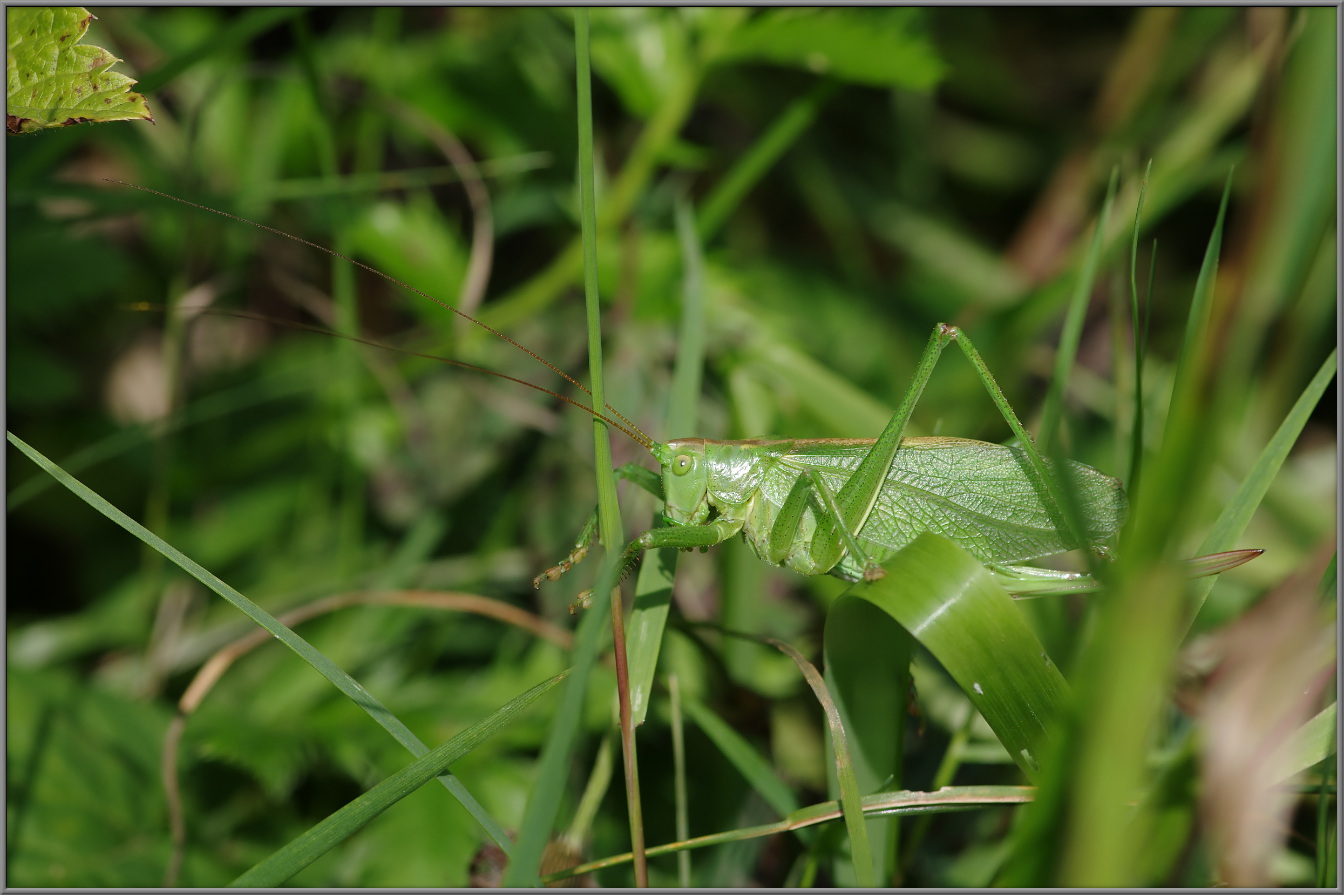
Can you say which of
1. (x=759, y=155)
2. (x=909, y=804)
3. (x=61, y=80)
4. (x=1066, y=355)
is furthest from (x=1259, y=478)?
(x=61, y=80)

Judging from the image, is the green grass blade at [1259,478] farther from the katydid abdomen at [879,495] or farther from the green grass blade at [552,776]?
the green grass blade at [552,776]

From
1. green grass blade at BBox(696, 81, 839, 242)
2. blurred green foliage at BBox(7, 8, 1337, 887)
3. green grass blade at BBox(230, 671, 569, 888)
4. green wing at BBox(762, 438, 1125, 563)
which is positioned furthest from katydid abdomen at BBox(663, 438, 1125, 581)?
green grass blade at BBox(696, 81, 839, 242)

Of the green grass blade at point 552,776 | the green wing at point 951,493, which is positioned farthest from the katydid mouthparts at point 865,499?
the green grass blade at point 552,776

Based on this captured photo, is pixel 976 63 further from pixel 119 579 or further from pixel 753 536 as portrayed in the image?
pixel 119 579

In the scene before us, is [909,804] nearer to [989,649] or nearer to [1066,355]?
[989,649]

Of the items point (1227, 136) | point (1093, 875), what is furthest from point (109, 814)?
point (1227, 136)

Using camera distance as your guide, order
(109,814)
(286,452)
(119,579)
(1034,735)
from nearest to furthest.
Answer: (1034,735) → (109,814) → (119,579) → (286,452)

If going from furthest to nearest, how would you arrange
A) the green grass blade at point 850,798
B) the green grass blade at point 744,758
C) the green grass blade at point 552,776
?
1. the green grass blade at point 744,758
2. the green grass blade at point 850,798
3. the green grass blade at point 552,776
